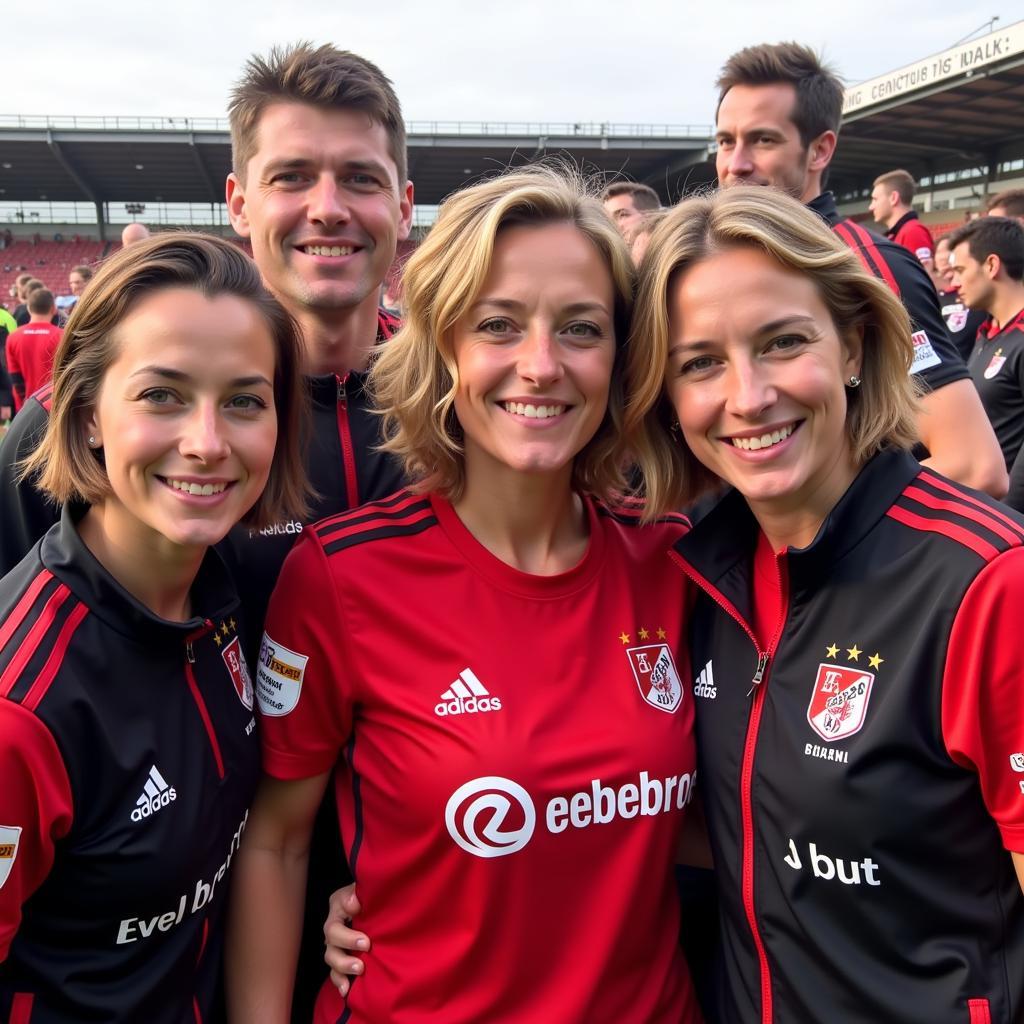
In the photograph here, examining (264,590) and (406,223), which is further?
(406,223)

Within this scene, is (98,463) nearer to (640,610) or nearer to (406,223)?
(640,610)

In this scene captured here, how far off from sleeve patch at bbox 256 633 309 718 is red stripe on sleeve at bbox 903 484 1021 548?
1.21 m

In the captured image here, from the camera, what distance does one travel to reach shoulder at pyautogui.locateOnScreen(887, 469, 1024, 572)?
4.95 feet

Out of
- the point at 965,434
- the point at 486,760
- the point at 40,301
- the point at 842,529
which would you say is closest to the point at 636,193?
the point at 965,434

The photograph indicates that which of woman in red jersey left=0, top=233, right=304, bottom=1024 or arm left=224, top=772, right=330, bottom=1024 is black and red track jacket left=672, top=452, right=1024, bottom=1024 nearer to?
arm left=224, top=772, right=330, bottom=1024

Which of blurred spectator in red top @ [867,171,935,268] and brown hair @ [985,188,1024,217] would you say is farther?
blurred spectator in red top @ [867,171,935,268]

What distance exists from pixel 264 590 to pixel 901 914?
153cm

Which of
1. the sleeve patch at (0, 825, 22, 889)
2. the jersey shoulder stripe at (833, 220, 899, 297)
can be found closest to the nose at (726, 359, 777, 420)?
the sleeve patch at (0, 825, 22, 889)

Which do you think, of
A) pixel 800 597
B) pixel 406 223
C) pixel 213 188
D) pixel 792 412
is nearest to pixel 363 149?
pixel 406 223

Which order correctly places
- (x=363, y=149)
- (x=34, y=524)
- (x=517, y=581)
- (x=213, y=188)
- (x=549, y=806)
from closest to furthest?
(x=549, y=806) < (x=517, y=581) < (x=34, y=524) < (x=363, y=149) < (x=213, y=188)

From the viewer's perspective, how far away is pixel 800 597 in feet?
5.77

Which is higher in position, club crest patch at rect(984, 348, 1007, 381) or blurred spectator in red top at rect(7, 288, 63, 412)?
blurred spectator in red top at rect(7, 288, 63, 412)

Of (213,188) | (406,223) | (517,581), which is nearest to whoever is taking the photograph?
(517,581)

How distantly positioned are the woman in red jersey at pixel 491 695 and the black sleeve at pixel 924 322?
197cm
